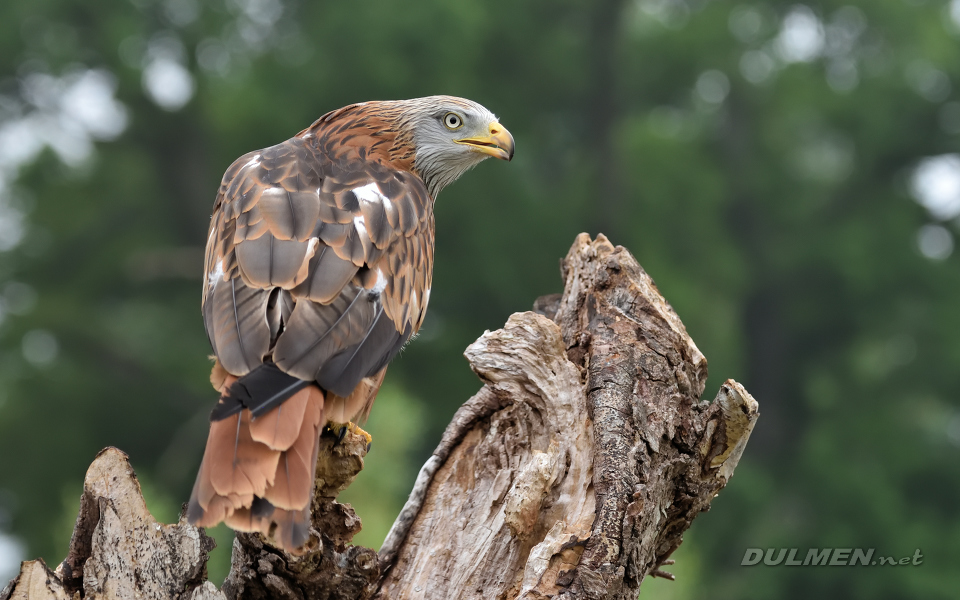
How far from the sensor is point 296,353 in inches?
108

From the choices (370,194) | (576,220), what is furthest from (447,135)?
(576,220)

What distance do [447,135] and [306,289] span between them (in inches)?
60.6

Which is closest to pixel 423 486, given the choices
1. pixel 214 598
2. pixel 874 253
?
pixel 214 598

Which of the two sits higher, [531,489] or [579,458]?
[579,458]

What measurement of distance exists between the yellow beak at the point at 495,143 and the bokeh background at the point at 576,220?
26.6 feet

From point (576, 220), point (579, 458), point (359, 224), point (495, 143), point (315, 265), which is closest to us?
point (315, 265)

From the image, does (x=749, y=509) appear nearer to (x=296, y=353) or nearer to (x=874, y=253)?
(x=874, y=253)

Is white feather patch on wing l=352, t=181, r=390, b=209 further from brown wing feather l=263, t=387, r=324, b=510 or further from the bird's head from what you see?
brown wing feather l=263, t=387, r=324, b=510

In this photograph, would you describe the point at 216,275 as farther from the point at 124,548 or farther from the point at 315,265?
the point at 124,548

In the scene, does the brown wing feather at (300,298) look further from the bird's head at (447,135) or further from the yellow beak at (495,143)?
the yellow beak at (495,143)

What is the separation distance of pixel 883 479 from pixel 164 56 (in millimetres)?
11906

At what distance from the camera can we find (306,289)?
9.81ft

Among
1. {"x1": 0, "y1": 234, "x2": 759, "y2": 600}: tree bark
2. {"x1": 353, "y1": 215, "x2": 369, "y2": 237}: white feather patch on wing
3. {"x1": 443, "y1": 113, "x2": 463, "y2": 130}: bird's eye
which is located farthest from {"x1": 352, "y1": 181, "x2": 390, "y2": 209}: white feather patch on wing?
{"x1": 443, "y1": 113, "x2": 463, "y2": 130}: bird's eye

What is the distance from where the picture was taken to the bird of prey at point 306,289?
2.51 meters
